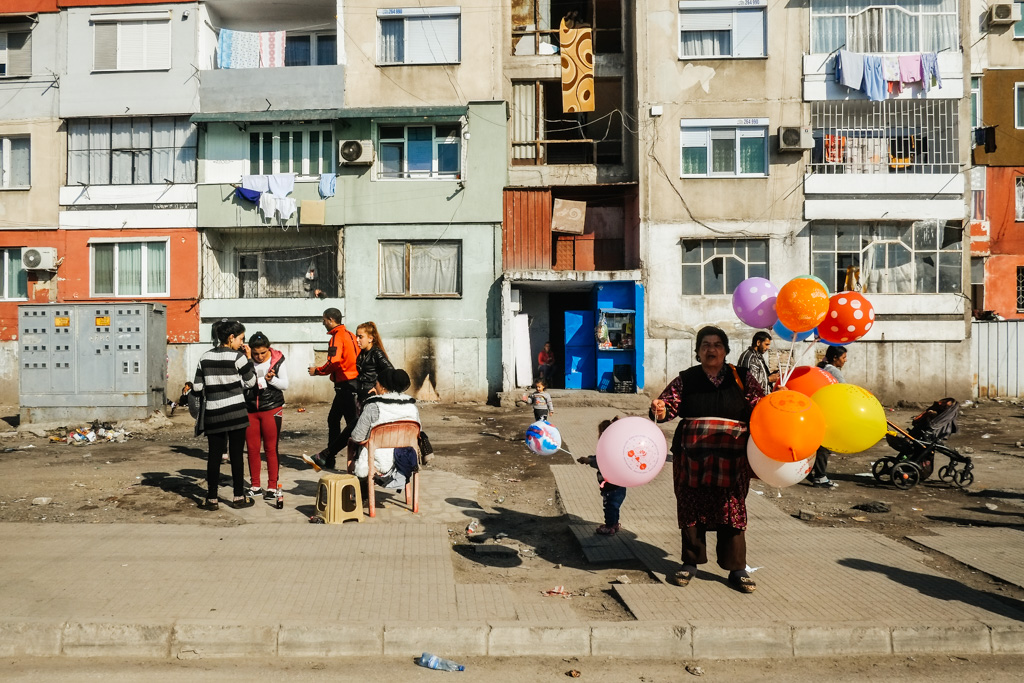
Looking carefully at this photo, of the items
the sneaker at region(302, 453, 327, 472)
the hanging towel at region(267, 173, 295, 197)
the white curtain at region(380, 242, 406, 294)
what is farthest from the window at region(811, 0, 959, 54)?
the sneaker at region(302, 453, 327, 472)

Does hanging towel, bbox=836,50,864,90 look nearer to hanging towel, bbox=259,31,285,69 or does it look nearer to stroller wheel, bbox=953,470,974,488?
stroller wheel, bbox=953,470,974,488

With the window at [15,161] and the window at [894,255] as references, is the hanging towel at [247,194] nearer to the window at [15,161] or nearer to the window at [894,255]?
the window at [15,161]

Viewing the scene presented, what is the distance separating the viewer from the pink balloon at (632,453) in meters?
5.79

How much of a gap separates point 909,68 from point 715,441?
1794 cm

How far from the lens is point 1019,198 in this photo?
84.8ft

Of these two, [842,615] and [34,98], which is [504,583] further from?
[34,98]

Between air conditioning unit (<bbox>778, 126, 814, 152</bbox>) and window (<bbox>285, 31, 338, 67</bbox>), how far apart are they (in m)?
12.3

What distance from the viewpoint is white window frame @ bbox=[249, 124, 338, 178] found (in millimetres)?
20500

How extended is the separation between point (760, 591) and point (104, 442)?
39.1 ft

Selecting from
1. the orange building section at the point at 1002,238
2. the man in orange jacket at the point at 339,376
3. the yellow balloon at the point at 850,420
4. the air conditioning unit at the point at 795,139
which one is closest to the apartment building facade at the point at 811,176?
the air conditioning unit at the point at 795,139

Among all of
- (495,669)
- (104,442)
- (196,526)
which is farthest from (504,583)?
(104,442)

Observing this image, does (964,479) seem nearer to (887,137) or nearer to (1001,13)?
(887,137)

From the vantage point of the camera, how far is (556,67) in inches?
822

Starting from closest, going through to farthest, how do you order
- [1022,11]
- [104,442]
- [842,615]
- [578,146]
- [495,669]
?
[495,669] < [842,615] < [104,442] < [578,146] < [1022,11]
